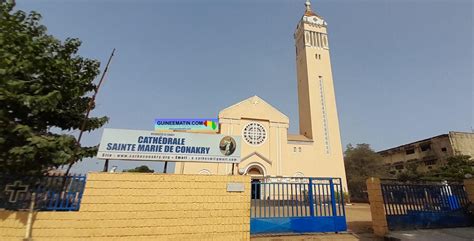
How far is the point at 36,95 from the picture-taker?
5820mm

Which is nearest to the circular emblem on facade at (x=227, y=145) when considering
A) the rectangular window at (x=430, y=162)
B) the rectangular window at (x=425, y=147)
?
the rectangular window at (x=430, y=162)

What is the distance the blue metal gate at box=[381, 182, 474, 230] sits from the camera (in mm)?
7625

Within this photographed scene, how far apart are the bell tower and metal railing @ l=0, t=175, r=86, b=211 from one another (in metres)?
25.4

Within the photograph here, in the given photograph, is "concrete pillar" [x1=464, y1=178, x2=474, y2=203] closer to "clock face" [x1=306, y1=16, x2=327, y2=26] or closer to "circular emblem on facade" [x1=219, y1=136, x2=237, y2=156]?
"circular emblem on facade" [x1=219, y1=136, x2=237, y2=156]

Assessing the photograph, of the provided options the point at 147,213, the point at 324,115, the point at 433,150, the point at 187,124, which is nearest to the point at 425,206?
the point at 147,213

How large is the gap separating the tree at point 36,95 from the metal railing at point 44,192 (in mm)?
293

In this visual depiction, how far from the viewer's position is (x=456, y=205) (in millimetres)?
8492

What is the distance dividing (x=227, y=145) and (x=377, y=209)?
5.21 metres

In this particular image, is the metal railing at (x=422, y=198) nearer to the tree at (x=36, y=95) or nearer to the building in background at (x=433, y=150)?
the tree at (x=36, y=95)

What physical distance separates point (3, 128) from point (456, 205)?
14442 millimetres

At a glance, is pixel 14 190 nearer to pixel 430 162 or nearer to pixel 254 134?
pixel 254 134

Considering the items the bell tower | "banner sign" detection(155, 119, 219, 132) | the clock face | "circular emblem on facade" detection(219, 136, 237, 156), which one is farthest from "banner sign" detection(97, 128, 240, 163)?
the clock face

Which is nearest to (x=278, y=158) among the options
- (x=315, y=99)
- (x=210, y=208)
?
(x=315, y=99)

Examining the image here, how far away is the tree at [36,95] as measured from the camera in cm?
546
